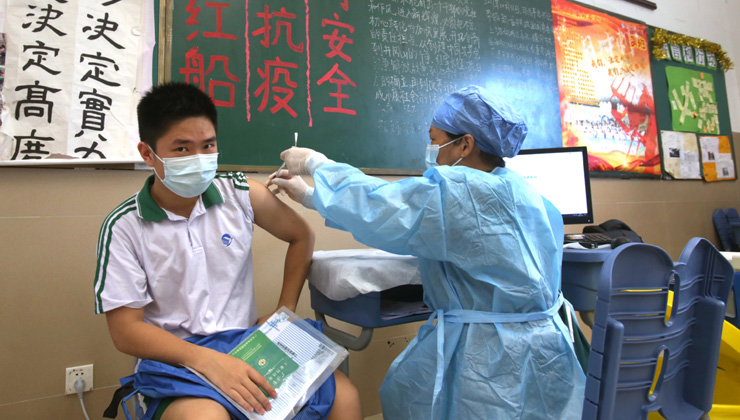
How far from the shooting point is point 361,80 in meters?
2.12

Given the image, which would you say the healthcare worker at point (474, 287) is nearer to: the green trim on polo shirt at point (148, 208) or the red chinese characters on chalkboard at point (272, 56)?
the green trim on polo shirt at point (148, 208)

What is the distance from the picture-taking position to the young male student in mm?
979

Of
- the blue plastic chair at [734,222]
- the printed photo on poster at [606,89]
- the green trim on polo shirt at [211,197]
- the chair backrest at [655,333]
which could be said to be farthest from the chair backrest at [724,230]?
the green trim on polo shirt at [211,197]

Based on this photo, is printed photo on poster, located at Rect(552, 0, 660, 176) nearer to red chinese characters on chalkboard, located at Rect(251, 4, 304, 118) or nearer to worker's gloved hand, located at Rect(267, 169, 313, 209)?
red chinese characters on chalkboard, located at Rect(251, 4, 304, 118)

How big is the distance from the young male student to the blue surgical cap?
0.64 meters

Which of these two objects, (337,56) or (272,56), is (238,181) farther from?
(337,56)

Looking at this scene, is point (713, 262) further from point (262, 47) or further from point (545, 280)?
point (262, 47)

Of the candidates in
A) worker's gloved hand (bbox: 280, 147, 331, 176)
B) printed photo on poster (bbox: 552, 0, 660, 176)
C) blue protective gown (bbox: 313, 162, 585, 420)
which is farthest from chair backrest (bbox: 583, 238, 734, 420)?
printed photo on poster (bbox: 552, 0, 660, 176)

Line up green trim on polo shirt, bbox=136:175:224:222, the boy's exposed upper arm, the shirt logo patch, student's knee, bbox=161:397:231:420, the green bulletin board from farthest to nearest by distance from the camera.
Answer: the green bulletin board → the boy's exposed upper arm → the shirt logo patch → green trim on polo shirt, bbox=136:175:224:222 → student's knee, bbox=161:397:231:420

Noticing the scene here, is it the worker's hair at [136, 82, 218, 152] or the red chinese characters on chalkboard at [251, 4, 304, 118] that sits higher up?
the red chinese characters on chalkboard at [251, 4, 304, 118]

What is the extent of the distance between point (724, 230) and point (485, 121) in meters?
3.45

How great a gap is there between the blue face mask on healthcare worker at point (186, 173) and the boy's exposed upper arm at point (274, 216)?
194mm

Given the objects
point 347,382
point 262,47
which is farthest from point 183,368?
point 262,47

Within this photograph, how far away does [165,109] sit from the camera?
1.12m
